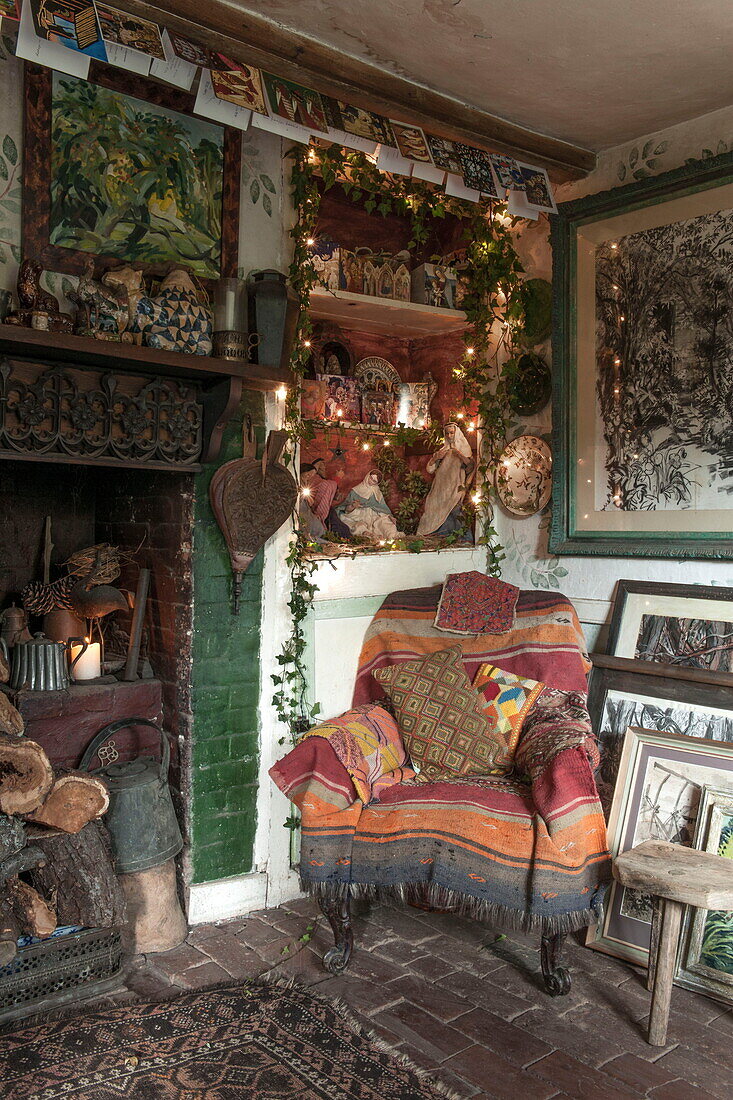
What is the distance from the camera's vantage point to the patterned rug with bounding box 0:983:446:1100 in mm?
2119

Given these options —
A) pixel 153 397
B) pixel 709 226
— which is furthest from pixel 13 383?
pixel 709 226

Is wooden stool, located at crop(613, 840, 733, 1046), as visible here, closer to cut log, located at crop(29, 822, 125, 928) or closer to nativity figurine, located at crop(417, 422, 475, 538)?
cut log, located at crop(29, 822, 125, 928)

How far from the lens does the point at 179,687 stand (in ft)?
9.98

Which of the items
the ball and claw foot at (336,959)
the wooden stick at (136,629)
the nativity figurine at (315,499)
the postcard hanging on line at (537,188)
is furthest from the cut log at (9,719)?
the postcard hanging on line at (537,188)

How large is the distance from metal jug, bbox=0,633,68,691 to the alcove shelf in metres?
1.64

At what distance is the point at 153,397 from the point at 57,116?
0.86 meters

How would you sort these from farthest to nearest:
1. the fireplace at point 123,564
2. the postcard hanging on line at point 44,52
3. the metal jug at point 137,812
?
1. the fireplace at point 123,564
2. the metal jug at point 137,812
3. the postcard hanging on line at point 44,52

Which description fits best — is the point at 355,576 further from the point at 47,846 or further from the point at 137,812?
the point at 47,846

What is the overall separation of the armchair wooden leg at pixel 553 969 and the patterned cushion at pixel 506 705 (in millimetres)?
583

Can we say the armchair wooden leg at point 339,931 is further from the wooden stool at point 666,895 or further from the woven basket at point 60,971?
the wooden stool at point 666,895

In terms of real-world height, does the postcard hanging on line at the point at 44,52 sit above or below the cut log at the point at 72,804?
above

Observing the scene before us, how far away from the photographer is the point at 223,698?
308cm

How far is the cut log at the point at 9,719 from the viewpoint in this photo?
2557 mm

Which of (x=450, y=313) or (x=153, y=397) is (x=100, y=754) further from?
(x=450, y=313)
